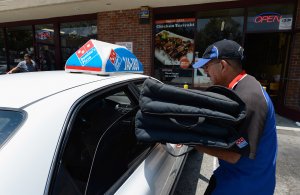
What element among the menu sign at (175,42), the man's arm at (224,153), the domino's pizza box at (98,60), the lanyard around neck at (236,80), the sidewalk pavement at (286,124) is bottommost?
the sidewalk pavement at (286,124)

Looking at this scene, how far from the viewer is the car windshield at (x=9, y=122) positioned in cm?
94

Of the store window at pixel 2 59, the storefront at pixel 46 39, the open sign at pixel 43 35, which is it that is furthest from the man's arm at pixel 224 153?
the store window at pixel 2 59

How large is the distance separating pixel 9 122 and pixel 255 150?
4.01ft

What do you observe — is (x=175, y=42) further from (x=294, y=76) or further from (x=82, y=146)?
(x=82, y=146)

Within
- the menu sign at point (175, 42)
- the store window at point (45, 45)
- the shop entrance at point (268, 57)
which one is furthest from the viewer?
the store window at point (45, 45)

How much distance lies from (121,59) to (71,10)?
604 cm

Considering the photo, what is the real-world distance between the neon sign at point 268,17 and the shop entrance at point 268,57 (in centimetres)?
58

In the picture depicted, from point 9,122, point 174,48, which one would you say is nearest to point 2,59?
point 174,48

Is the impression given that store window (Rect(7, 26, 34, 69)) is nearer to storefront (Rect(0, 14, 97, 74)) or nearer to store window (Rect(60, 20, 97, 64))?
storefront (Rect(0, 14, 97, 74))

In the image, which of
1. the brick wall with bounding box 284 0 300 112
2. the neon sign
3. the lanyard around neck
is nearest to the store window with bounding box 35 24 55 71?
the neon sign

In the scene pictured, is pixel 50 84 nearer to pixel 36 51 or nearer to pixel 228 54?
pixel 228 54

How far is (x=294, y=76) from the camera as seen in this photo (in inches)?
217

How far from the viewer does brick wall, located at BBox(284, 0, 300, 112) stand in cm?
539

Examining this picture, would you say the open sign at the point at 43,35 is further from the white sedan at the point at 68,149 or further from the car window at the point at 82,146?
the white sedan at the point at 68,149
